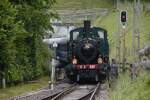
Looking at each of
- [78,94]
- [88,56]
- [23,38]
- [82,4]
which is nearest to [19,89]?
[78,94]

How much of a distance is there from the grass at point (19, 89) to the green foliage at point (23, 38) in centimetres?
70

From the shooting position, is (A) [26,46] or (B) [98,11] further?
(B) [98,11]

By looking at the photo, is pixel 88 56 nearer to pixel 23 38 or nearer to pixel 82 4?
pixel 23 38

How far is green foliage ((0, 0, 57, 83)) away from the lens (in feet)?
111

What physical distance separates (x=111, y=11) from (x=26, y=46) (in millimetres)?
63484

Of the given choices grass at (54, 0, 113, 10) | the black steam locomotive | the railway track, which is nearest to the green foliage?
the black steam locomotive

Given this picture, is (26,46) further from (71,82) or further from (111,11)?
(111,11)

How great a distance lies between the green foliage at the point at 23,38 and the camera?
33.9 metres

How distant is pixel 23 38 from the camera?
125 ft

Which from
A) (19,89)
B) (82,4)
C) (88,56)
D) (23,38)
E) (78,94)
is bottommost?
(78,94)

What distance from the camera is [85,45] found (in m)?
38.8

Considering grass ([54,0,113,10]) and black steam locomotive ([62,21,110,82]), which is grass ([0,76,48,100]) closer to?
black steam locomotive ([62,21,110,82])

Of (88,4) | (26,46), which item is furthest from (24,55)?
(88,4)

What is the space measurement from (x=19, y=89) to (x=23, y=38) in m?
4.85
